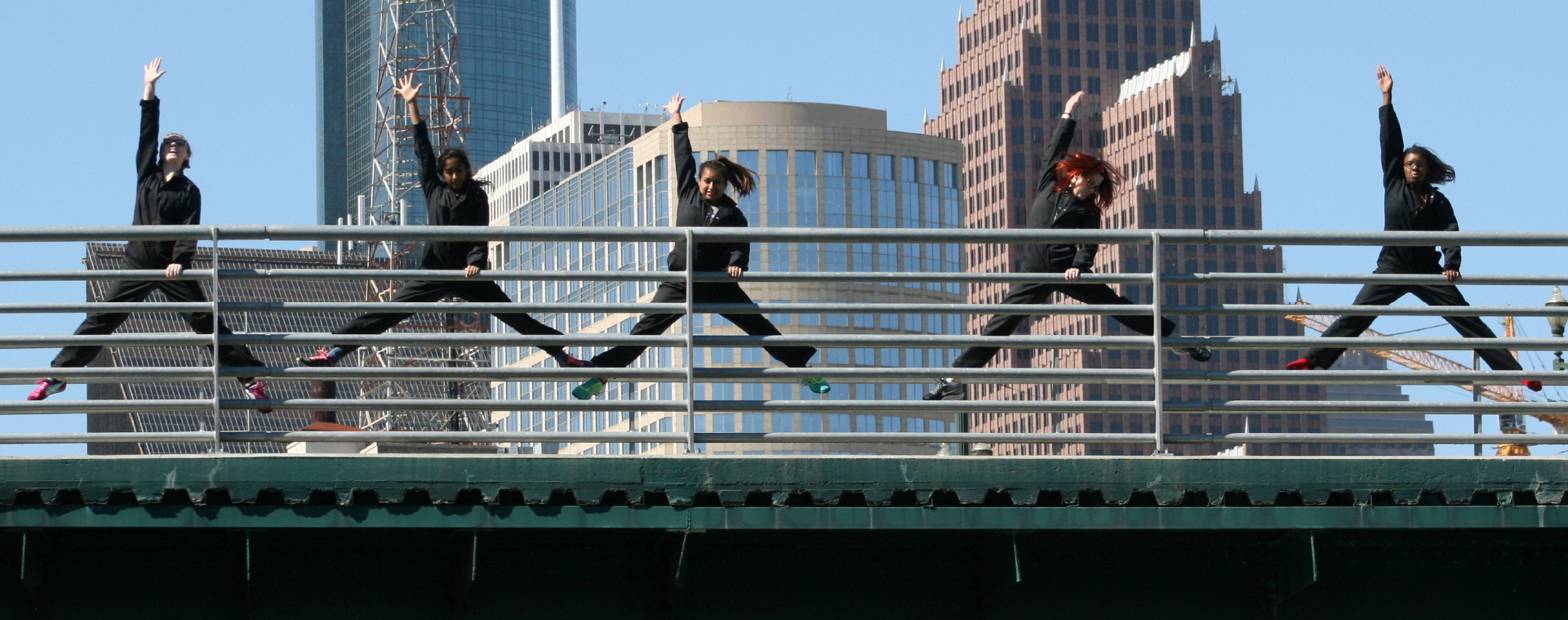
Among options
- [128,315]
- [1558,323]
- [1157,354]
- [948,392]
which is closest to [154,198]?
[128,315]

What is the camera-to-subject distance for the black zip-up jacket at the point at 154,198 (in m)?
12.4

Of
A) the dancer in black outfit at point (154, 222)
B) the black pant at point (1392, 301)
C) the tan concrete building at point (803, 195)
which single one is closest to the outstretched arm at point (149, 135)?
the dancer in black outfit at point (154, 222)

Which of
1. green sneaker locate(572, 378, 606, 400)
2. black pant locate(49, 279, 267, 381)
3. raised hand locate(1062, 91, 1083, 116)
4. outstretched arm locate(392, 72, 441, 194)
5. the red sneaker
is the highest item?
raised hand locate(1062, 91, 1083, 116)

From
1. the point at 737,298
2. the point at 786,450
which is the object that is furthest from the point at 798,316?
the point at 737,298

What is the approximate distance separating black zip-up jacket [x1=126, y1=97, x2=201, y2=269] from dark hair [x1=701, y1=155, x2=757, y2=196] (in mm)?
3504

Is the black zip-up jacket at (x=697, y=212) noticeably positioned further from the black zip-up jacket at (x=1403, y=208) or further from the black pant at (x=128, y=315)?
the black zip-up jacket at (x=1403, y=208)

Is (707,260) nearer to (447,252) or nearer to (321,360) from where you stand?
(447,252)

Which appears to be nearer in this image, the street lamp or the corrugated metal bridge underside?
the corrugated metal bridge underside

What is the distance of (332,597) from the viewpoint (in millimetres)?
10047

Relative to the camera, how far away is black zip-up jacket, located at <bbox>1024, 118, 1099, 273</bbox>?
13.1 metres

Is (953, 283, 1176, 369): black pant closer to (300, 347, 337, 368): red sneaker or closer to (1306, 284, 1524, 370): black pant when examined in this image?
(1306, 284, 1524, 370): black pant

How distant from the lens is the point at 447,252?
1220 centimetres

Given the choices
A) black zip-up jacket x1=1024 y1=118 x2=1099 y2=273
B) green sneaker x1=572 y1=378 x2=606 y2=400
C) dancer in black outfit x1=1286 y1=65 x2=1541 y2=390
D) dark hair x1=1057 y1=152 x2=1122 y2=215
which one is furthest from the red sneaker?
dancer in black outfit x1=1286 y1=65 x2=1541 y2=390

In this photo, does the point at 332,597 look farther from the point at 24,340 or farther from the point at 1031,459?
the point at 1031,459
